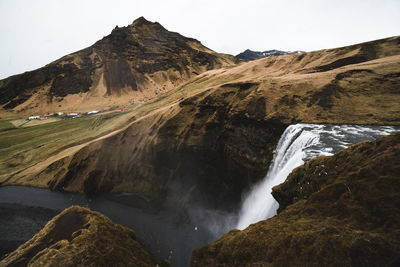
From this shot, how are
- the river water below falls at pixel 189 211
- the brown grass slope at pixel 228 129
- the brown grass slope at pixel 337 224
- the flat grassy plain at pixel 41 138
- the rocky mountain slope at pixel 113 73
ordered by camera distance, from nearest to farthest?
1. the brown grass slope at pixel 337 224
2. the river water below falls at pixel 189 211
3. the brown grass slope at pixel 228 129
4. the flat grassy plain at pixel 41 138
5. the rocky mountain slope at pixel 113 73

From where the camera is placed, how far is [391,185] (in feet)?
15.6

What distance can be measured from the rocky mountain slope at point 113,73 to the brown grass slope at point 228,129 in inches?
2593

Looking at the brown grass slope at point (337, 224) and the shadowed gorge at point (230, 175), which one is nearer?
the brown grass slope at point (337, 224)

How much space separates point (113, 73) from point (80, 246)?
114 m

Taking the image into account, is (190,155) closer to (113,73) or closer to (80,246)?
(80,246)

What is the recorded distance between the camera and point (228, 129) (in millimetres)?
25531

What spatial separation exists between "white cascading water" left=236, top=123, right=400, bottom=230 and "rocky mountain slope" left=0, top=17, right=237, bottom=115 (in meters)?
87.9

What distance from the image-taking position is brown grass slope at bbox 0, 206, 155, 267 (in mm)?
8852

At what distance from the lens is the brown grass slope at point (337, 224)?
411 cm

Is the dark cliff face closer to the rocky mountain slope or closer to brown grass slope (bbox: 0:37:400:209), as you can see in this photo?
brown grass slope (bbox: 0:37:400:209)

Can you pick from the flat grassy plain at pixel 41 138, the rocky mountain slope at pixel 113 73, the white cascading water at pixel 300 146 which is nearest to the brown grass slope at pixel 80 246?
the white cascading water at pixel 300 146

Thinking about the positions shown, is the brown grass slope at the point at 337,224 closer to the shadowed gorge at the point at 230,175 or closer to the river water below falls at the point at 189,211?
the shadowed gorge at the point at 230,175

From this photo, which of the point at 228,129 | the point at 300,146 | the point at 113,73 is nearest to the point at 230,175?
the point at 228,129

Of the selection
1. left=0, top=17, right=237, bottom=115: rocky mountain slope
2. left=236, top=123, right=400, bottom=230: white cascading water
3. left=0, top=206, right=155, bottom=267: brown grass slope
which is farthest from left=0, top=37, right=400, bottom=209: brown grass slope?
left=0, top=17, right=237, bottom=115: rocky mountain slope
